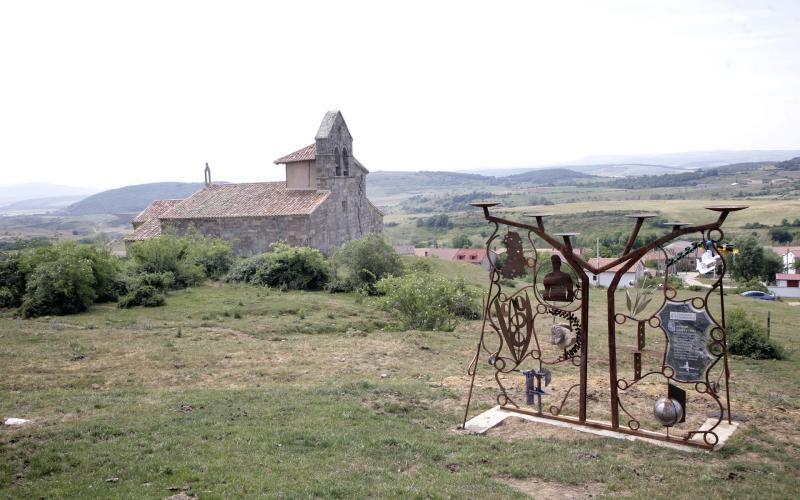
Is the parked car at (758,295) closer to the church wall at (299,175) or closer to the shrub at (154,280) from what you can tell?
the church wall at (299,175)

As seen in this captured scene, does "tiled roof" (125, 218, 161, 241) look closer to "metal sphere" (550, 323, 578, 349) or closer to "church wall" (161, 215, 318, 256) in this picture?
"church wall" (161, 215, 318, 256)

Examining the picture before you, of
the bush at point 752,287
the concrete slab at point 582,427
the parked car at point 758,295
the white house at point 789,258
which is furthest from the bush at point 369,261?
the white house at point 789,258

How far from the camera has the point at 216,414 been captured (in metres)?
10.6

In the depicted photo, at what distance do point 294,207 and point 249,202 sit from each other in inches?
161

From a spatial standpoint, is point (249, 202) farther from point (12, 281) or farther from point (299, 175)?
point (12, 281)

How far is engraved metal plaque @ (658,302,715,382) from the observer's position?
8883 mm

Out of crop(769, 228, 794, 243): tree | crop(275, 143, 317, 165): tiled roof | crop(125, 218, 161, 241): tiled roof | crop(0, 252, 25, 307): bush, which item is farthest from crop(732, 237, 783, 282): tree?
crop(0, 252, 25, 307): bush

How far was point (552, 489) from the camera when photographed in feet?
25.2

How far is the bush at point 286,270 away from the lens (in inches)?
1288

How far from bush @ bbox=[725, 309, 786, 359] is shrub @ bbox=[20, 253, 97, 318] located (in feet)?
80.4

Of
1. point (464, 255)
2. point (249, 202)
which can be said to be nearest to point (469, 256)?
point (464, 255)

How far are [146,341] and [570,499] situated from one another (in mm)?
14530

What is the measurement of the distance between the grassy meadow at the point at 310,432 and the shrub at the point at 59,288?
5.64 m

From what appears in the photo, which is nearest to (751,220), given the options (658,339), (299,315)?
(658,339)
